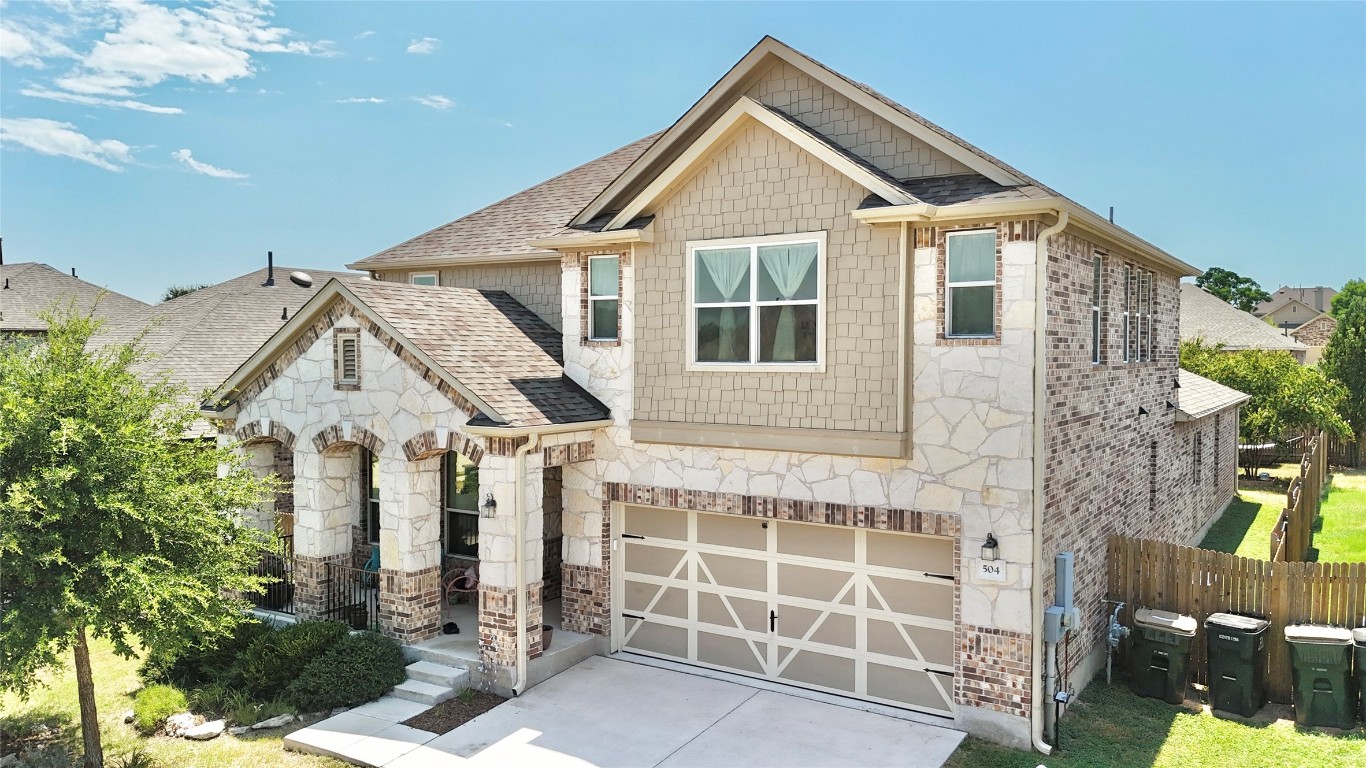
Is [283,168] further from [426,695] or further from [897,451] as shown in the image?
[897,451]

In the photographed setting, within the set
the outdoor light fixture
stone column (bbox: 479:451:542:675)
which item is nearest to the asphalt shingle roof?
stone column (bbox: 479:451:542:675)

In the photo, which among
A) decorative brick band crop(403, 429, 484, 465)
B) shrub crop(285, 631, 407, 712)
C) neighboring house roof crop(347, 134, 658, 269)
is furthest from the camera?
neighboring house roof crop(347, 134, 658, 269)

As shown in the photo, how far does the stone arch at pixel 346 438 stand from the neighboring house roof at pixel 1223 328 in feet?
123

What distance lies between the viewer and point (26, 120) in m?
15.8

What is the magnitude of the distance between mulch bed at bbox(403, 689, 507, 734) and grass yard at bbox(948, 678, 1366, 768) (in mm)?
5601

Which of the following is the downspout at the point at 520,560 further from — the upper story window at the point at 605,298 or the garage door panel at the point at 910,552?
the garage door panel at the point at 910,552

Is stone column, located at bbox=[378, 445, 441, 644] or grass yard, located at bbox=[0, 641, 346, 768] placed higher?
stone column, located at bbox=[378, 445, 441, 644]

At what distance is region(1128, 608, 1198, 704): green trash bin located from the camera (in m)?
10.5

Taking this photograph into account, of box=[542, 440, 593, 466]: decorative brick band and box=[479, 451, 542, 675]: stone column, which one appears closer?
box=[479, 451, 542, 675]: stone column

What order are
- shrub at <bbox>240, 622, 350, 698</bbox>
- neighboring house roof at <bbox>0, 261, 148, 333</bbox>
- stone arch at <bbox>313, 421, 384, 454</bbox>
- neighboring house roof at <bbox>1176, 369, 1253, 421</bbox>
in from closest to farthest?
1. shrub at <bbox>240, 622, 350, 698</bbox>
2. stone arch at <bbox>313, 421, 384, 454</bbox>
3. neighboring house roof at <bbox>1176, 369, 1253, 421</bbox>
4. neighboring house roof at <bbox>0, 261, 148, 333</bbox>

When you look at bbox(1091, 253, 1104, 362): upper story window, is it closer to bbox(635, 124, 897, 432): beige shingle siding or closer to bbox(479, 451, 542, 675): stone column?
bbox(635, 124, 897, 432): beige shingle siding

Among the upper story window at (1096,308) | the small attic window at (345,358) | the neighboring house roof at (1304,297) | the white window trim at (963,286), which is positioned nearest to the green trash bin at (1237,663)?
the upper story window at (1096,308)

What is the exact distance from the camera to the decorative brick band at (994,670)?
942 cm

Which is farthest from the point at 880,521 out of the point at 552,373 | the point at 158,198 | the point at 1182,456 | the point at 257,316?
the point at 158,198
